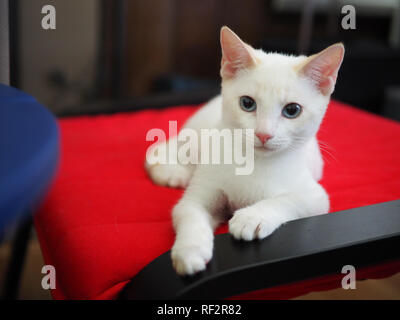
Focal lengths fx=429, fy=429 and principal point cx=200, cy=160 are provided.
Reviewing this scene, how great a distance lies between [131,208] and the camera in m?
1.09

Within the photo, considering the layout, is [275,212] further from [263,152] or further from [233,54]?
[233,54]

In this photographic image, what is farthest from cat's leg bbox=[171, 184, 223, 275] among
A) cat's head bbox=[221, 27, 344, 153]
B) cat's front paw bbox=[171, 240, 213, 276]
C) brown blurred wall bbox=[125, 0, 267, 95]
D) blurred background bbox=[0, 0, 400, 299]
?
brown blurred wall bbox=[125, 0, 267, 95]

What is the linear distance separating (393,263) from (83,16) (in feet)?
8.29

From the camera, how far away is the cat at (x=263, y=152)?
834 mm

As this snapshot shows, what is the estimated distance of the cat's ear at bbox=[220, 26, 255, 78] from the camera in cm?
90

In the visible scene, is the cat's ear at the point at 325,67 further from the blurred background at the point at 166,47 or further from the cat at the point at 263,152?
the blurred background at the point at 166,47

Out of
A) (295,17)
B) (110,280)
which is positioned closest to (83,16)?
(295,17)

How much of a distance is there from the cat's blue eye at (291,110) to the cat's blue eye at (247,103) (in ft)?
0.21

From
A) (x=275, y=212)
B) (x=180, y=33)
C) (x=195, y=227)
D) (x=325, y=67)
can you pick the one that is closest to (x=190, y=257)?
(x=195, y=227)

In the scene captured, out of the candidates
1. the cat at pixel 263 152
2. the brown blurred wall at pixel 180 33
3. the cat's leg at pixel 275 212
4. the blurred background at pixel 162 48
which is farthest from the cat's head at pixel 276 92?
the brown blurred wall at pixel 180 33

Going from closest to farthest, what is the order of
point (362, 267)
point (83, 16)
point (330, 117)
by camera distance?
point (362, 267) → point (330, 117) → point (83, 16)

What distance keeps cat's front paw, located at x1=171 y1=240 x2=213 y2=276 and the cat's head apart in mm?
253
